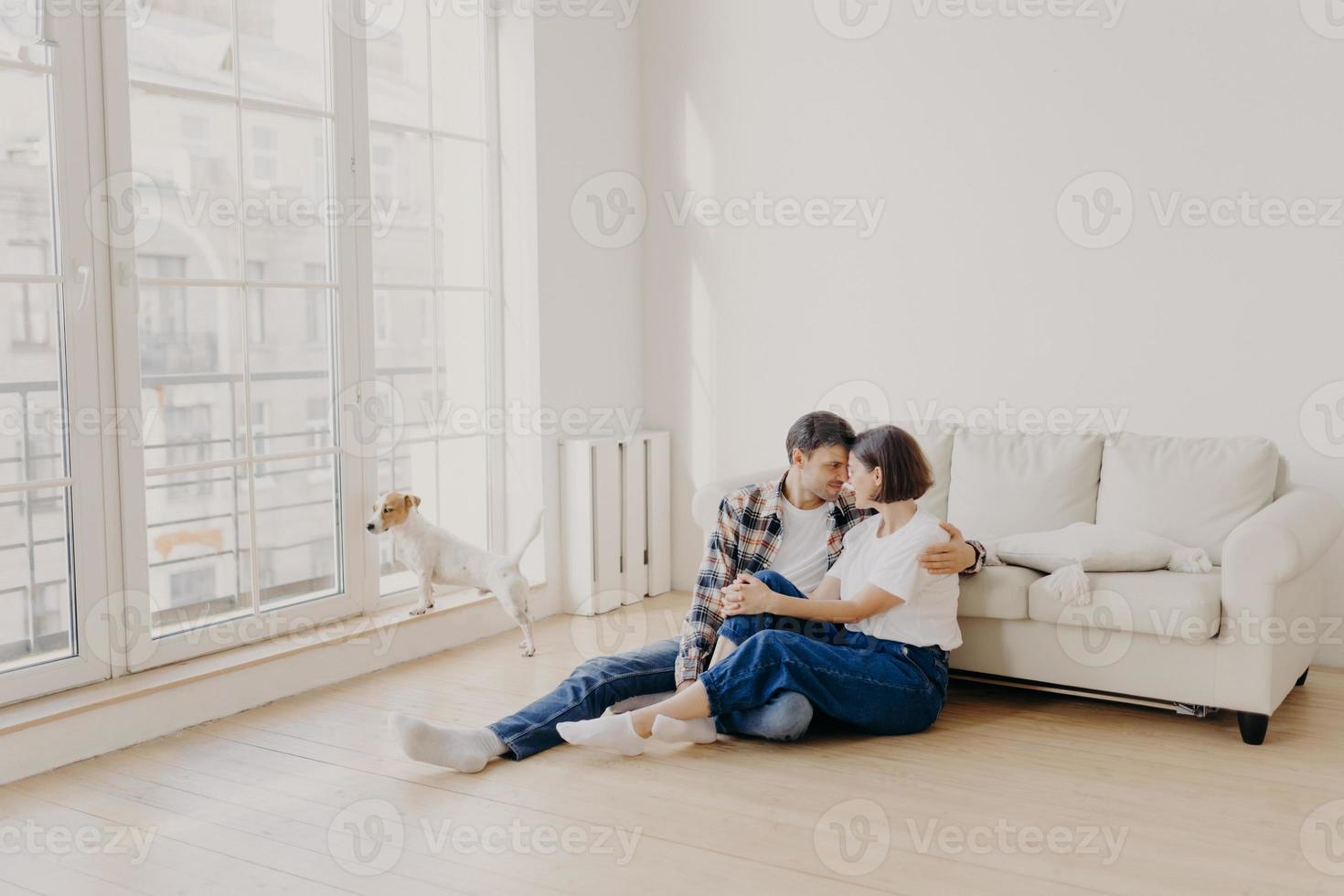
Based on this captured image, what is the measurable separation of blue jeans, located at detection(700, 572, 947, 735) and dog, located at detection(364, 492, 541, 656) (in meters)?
0.98

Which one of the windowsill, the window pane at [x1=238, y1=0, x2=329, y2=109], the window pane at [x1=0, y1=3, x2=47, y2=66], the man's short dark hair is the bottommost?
the windowsill

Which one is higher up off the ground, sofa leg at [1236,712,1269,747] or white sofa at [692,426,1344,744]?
white sofa at [692,426,1344,744]

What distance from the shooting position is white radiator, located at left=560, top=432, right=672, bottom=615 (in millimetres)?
4531

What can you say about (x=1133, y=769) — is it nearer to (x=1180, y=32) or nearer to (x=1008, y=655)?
(x=1008, y=655)

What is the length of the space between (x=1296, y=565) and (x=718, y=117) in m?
2.77

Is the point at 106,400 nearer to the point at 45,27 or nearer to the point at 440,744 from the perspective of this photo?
the point at 45,27

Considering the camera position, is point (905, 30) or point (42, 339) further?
point (905, 30)

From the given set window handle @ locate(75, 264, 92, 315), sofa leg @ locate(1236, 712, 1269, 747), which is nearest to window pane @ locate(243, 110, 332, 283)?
window handle @ locate(75, 264, 92, 315)

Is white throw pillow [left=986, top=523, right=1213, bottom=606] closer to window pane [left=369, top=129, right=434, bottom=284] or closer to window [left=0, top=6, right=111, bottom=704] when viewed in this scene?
window pane [left=369, top=129, right=434, bottom=284]

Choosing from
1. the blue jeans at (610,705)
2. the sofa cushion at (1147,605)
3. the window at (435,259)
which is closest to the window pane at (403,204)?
the window at (435,259)

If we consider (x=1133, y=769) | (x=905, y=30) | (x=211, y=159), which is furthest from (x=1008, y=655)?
(x=211, y=159)

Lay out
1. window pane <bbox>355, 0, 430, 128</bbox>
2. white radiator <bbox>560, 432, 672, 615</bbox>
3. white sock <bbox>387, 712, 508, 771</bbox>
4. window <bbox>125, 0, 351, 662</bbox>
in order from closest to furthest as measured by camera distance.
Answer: white sock <bbox>387, 712, 508, 771</bbox>
window <bbox>125, 0, 351, 662</bbox>
window pane <bbox>355, 0, 430, 128</bbox>
white radiator <bbox>560, 432, 672, 615</bbox>

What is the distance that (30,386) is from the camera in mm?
2971

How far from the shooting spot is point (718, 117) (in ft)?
15.4
